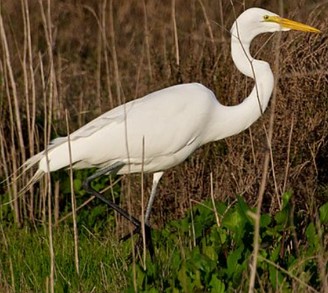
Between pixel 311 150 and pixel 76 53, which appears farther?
pixel 76 53

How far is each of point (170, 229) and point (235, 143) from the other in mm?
679

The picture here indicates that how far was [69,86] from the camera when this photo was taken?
327 inches

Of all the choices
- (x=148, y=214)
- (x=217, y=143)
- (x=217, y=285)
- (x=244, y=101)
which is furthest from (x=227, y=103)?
(x=217, y=285)

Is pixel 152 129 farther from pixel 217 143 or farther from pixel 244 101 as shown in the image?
pixel 217 143

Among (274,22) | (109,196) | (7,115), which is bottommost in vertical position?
(109,196)

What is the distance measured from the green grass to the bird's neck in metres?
0.57

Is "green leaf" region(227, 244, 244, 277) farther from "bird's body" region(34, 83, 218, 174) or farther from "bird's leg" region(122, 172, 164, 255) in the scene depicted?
"bird's body" region(34, 83, 218, 174)

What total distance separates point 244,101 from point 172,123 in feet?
1.25

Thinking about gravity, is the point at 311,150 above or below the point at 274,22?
below

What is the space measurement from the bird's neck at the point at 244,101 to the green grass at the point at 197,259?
0.57 metres

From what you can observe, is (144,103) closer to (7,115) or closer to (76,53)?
(7,115)

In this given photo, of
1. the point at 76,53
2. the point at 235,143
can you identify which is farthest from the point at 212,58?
the point at 76,53

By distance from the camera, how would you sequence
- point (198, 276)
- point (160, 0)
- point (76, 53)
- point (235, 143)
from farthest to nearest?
point (160, 0), point (76, 53), point (235, 143), point (198, 276)

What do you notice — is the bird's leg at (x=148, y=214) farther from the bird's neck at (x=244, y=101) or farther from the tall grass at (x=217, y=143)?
the bird's neck at (x=244, y=101)
